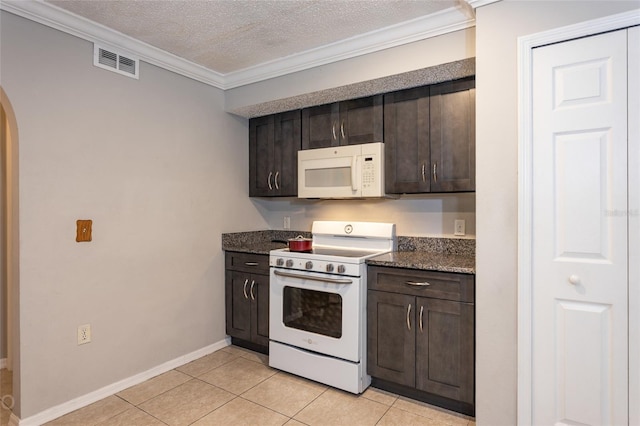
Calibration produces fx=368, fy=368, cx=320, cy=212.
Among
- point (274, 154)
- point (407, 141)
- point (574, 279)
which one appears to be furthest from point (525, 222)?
point (274, 154)

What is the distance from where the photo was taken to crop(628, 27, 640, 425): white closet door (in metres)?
1.65

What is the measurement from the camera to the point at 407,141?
270cm

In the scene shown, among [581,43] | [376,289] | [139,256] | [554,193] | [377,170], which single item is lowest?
[376,289]

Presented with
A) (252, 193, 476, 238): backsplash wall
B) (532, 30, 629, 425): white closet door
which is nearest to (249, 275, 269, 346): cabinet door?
(252, 193, 476, 238): backsplash wall

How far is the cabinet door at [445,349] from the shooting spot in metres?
2.17

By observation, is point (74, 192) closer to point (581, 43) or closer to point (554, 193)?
point (554, 193)

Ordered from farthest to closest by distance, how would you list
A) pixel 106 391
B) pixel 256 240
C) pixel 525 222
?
1. pixel 256 240
2. pixel 106 391
3. pixel 525 222

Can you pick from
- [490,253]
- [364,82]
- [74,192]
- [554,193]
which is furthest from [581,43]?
[74,192]

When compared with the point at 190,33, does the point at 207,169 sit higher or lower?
lower

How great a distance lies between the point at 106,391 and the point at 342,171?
2294 millimetres

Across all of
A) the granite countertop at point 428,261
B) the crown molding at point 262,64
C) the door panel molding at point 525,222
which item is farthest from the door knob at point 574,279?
the crown molding at point 262,64

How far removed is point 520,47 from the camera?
1878mm

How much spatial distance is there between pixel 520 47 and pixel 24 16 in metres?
2.73

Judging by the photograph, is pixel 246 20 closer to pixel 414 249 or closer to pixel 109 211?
pixel 109 211
